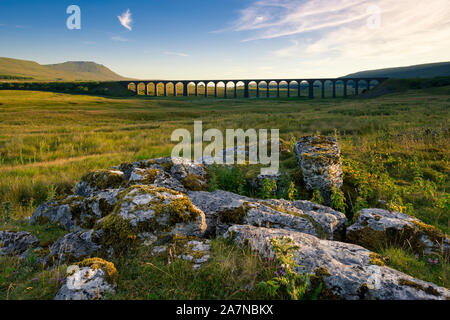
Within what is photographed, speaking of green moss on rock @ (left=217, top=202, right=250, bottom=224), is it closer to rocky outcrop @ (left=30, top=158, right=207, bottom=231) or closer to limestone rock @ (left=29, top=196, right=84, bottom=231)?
rocky outcrop @ (left=30, top=158, right=207, bottom=231)

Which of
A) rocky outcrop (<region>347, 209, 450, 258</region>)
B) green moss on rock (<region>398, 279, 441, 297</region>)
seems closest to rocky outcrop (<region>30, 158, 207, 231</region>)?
rocky outcrop (<region>347, 209, 450, 258</region>)

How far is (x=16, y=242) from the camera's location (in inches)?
156

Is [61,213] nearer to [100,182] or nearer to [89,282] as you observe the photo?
[100,182]

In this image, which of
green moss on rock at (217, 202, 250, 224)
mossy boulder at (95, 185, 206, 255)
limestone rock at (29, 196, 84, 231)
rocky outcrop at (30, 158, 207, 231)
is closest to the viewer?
mossy boulder at (95, 185, 206, 255)

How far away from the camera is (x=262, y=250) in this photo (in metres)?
3.11

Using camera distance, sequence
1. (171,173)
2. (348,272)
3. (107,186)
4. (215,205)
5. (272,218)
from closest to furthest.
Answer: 1. (348,272)
2. (272,218)
3. (215,205)
4. (107,186)
5. (171,173)

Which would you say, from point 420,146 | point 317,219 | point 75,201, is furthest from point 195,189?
point 420,146

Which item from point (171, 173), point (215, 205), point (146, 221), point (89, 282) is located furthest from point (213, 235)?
point (171, 173)

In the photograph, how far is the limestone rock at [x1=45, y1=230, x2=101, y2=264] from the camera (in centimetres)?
351

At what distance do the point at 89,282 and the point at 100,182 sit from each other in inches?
147

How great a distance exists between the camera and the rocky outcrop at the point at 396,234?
386 cm

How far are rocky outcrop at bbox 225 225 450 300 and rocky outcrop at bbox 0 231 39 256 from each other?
3.40 m

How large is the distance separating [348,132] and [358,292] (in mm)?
16298

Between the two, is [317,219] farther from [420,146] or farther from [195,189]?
[420,146]
